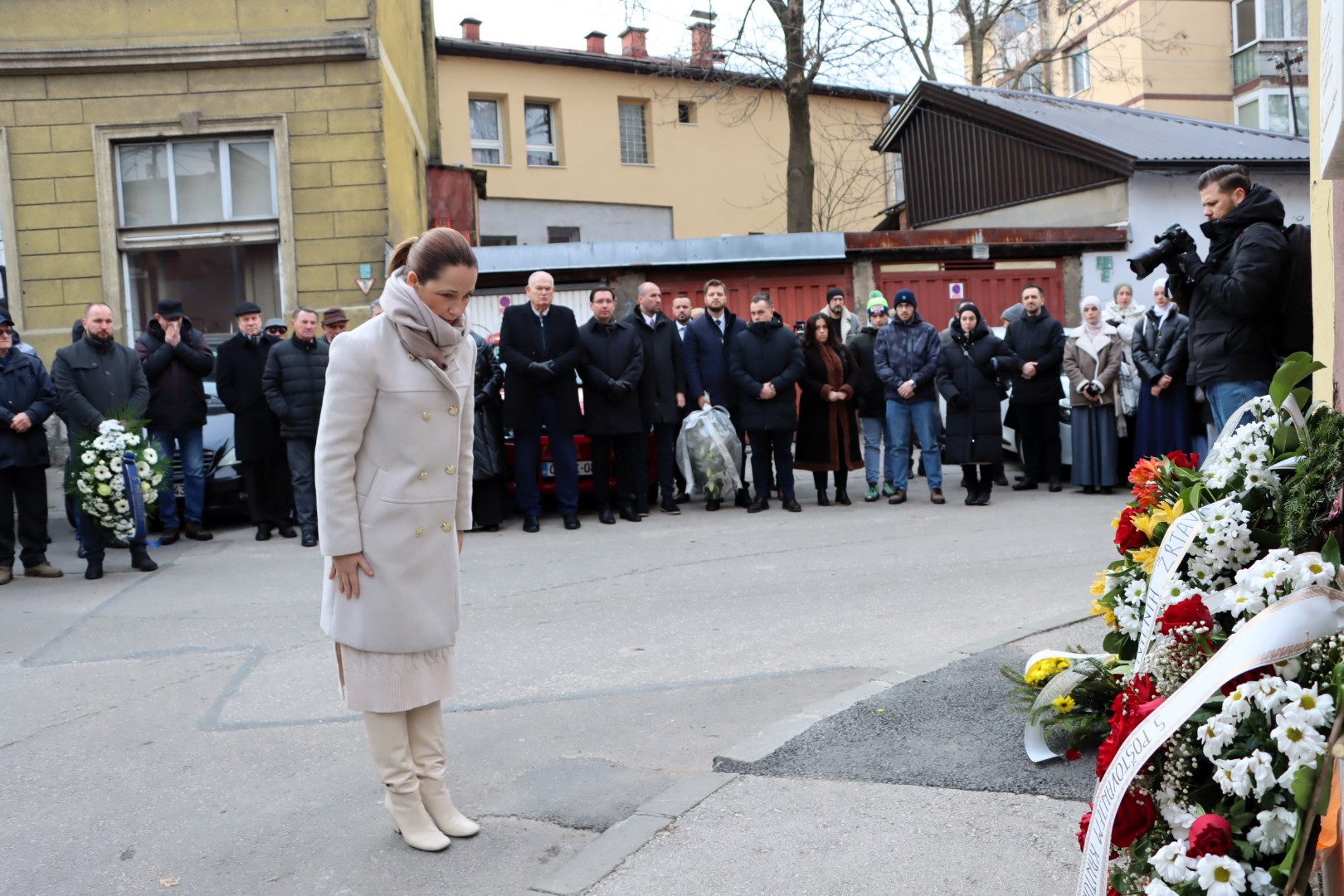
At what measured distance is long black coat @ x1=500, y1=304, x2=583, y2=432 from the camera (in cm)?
1210

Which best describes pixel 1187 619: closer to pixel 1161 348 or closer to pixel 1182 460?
pixel 1182 460

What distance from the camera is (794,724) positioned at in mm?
5461

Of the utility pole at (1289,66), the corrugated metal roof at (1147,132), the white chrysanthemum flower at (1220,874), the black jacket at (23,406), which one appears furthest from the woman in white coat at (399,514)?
the utility pole at (1289,66)

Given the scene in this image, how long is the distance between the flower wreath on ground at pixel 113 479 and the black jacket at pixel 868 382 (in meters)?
6.72

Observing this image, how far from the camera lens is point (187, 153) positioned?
18.6 meters

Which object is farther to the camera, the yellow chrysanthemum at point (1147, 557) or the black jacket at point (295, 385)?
the black jacket at point (295, 385)

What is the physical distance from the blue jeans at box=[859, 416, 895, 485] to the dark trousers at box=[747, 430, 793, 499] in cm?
98

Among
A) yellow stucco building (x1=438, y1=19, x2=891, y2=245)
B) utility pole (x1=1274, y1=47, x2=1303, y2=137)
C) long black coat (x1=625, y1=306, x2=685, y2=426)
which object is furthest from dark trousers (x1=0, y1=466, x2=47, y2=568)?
utility pole (x1=1274, y1=47, x2=1303, y2=137)

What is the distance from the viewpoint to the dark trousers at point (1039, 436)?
13727 millimetres

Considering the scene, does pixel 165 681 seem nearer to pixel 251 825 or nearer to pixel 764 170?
pixel 251 825

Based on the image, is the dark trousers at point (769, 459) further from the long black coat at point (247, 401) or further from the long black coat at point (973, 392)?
the long black coat at point (247, 401)

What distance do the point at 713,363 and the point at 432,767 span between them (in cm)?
901

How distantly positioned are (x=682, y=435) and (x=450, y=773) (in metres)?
7.90

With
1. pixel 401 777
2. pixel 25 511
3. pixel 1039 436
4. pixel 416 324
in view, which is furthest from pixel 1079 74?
pixel 401 777
